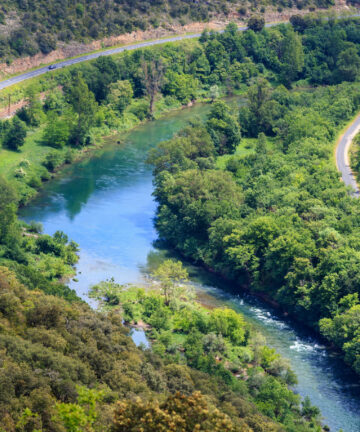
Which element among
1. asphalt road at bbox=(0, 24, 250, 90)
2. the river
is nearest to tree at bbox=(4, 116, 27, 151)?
the river

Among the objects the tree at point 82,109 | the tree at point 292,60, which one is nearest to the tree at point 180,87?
the tree at point 292,60

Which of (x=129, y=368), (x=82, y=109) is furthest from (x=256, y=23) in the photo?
(x=129, y=368)

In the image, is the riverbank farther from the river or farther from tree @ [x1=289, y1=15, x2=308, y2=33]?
tree @ [x1=289, y1=15, x2=308, y2=33]

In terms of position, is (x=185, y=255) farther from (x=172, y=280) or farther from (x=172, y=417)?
(x=172, y=417)

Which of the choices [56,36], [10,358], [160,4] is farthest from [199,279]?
[160,4]

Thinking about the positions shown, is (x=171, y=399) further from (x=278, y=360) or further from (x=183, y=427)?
(x=278, y=360)

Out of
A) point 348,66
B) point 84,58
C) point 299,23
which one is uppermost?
point 299,23

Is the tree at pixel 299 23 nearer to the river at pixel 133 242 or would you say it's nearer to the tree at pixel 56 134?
the river at pixel 133 242
